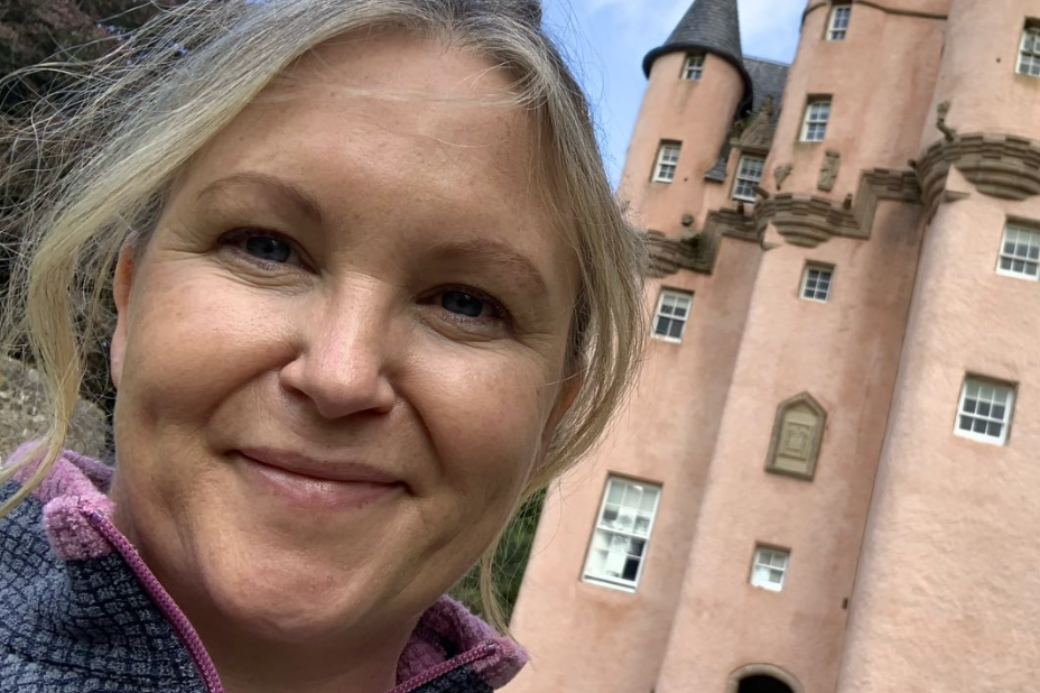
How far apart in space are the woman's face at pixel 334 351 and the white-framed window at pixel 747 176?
769 inches

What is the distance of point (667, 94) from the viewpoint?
21703 mm

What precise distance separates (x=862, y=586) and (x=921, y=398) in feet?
10.6

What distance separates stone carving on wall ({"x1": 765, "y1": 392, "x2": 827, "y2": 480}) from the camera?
16.0m

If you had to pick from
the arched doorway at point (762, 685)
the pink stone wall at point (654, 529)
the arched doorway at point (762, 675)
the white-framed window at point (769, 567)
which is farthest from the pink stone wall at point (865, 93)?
the arched doorway at point (762, 685)

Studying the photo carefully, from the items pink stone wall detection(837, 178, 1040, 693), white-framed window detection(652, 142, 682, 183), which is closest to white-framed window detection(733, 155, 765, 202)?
white-framed window detection(652, 142, 682, 183)

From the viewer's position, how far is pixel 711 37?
21.8 meters

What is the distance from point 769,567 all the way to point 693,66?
41.6ft

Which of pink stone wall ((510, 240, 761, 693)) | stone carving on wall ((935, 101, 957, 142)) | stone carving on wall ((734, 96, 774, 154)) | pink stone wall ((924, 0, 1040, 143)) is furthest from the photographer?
stone carving on wall ((734, 96, 774, 154))

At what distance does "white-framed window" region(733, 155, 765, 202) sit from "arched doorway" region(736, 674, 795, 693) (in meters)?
10.2

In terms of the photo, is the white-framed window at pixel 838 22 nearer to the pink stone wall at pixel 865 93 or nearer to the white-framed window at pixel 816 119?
the pink stone wall at pixel 865 93

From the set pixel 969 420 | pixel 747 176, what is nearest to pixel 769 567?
pixel 969 420

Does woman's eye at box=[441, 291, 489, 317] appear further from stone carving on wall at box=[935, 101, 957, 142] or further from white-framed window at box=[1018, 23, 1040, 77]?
white-framed window at box=[1018, 23, 1040, 77]

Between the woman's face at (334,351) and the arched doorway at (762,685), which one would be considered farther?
the arched doorway at (762,685)

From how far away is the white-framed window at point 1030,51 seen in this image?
16047 mm
